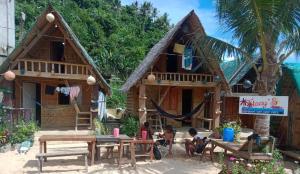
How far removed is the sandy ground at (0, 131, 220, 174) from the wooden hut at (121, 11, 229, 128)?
3759mm

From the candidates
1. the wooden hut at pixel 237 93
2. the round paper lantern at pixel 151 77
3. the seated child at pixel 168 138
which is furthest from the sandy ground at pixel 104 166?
the wooden hut at pixel 237 93

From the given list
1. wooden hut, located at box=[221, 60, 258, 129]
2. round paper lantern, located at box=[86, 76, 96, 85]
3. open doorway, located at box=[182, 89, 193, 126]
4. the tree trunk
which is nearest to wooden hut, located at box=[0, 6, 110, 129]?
round paper lantern, located at box=[86, 76, 96, 85]

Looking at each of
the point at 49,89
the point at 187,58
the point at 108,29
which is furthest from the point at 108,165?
the point at 108,29

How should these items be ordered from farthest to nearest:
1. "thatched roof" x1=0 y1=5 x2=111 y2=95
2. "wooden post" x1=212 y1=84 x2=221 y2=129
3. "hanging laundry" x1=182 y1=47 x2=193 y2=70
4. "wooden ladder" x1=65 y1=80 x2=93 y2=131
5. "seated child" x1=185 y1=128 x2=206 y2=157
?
"wooden post" x1=212 y1=84 x2=221 y2=129 → "hanging laundry" x1=182 y1=47 x2=193 y2=70 → "wooden ladder" x1=65 y1=80 x2=93 y2=131 → "thatched roof" x1=0 y1=5 x2=111 y2=95 → "seated child" x1=185 y1=128 x2=206 y2=157

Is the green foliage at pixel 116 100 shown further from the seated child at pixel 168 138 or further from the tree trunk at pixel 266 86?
the tree trunk at pixel 266 86

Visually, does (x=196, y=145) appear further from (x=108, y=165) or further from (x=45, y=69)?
(x=45, y=69)

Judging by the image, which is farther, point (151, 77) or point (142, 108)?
point (142, 108)

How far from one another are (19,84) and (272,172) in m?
10.9

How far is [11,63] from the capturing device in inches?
453

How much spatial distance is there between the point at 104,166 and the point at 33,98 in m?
6.97

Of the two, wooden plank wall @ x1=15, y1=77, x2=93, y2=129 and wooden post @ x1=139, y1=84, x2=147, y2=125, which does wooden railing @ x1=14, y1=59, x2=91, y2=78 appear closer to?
wooden plank wall @ x1=15, y1=77, x2=93, y2=129

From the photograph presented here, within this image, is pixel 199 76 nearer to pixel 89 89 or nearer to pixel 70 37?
pixel 89 89

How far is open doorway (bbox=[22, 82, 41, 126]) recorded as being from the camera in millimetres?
12984

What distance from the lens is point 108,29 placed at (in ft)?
111
